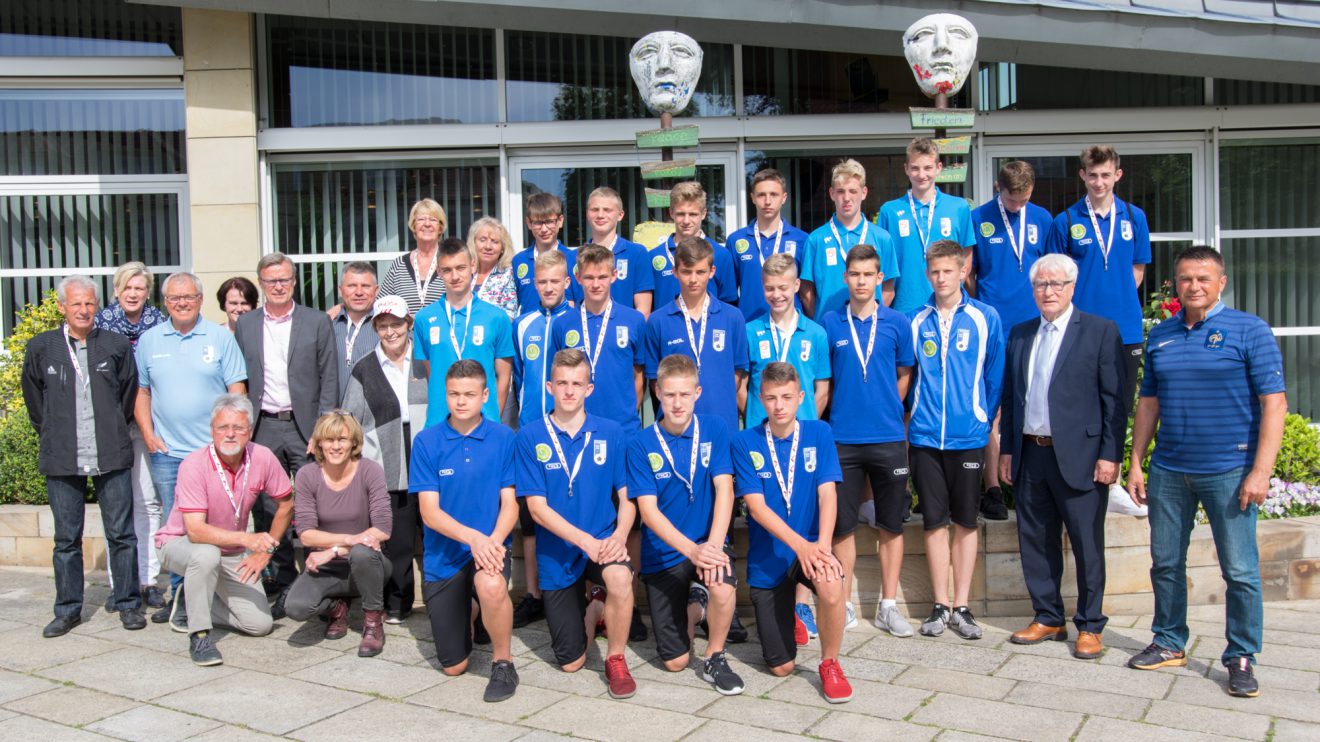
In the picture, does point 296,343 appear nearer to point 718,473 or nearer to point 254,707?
point 254,707

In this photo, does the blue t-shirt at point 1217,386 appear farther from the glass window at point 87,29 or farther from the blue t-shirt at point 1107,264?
the glass window at point 87,29

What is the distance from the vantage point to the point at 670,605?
5.30m

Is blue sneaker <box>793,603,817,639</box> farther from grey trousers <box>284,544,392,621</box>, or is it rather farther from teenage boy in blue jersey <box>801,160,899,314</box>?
grey trousers <box>284,544,392,621</box>

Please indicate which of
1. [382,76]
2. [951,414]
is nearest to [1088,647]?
[951,414]

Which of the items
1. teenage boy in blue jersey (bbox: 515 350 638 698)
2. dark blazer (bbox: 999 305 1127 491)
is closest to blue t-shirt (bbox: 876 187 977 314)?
dark blazer (bbox: 999 305 1127 491)

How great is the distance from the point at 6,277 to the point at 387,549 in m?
5.98

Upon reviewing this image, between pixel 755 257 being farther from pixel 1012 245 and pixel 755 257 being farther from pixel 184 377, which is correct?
pixel 184 377

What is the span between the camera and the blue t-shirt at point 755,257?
664 cm

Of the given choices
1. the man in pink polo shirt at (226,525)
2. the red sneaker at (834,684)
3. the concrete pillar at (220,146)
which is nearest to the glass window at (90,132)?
the concrete pillar at (220,146)

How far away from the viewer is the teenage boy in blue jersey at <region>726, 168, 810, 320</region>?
6.58 m

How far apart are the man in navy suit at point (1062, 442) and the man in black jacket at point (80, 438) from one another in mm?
4753

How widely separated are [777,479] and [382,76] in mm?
5931

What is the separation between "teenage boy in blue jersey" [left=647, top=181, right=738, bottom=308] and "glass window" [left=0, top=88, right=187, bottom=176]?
5201mm

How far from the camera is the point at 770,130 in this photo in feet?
30.9
